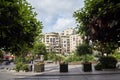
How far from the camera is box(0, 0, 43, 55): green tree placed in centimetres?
1105

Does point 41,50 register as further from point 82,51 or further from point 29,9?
point 29,9

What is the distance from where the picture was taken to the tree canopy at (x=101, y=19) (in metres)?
5.66

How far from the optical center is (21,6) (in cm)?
1216

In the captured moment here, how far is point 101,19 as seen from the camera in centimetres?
584

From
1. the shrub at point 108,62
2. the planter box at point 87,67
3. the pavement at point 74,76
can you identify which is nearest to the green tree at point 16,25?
the pavement at point 74,76

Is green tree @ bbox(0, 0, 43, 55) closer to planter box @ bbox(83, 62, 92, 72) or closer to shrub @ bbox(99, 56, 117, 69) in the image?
shrub @ bbox(99, 56, 117, 69)

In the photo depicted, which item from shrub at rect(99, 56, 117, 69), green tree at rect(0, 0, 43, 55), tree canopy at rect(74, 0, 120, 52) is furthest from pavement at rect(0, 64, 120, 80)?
tree canopy at rect(74, 0, 120, 52)

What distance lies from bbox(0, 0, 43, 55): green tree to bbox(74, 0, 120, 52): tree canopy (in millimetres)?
4605

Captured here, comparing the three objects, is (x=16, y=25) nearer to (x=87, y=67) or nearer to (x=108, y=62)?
(x=108, y=62)

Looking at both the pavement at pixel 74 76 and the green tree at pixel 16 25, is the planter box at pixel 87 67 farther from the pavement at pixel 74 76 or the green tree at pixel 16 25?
the green tree at pixel 16 25

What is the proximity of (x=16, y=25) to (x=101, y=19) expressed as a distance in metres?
6.28

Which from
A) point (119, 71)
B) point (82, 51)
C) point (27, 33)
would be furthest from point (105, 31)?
point (82, 51)

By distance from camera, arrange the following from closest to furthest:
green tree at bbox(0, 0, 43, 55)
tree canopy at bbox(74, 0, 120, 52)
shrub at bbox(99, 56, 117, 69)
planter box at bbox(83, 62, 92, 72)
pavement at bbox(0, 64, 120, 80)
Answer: tree canopy at bbox(74, 0, 120, 52)
green tree at bbox(0, 0, 43, 55)
pavement at bbox(0, 64, 120, 80)
shrub at bbox(99, 56, 117, 69)
planter box at bbox(83, 62, 92, 72)

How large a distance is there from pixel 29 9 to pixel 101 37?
756 centimetres
